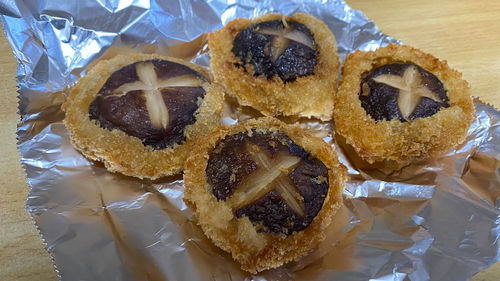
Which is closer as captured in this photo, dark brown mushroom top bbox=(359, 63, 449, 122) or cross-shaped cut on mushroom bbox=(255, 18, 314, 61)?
dark brown mushroom top bbox=(359, 63, 449, 122)

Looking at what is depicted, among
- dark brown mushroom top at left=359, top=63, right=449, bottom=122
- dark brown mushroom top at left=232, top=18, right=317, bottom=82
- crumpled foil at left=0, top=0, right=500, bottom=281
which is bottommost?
crumpled foil at left=0, top=0, right=500, bottom=281

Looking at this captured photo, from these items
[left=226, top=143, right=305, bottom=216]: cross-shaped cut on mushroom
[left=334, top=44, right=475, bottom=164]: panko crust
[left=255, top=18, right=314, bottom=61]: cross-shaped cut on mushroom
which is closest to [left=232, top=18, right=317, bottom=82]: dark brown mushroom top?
[left=255, top=18, right=314, bottom=61]: cross-shaped cut on mushroom

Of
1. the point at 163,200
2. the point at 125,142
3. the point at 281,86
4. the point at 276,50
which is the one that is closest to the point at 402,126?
the point at 281,86

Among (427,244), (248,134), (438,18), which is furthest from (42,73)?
(438,18)

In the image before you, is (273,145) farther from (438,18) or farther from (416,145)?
(438,18)

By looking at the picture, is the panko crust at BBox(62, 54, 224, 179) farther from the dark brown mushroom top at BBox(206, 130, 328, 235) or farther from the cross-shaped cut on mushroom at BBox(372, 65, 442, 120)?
the cross-shaped cut on mushroom at BBox(372, 65, 442, 120)

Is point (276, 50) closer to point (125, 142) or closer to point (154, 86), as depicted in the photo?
point (154, 86)
